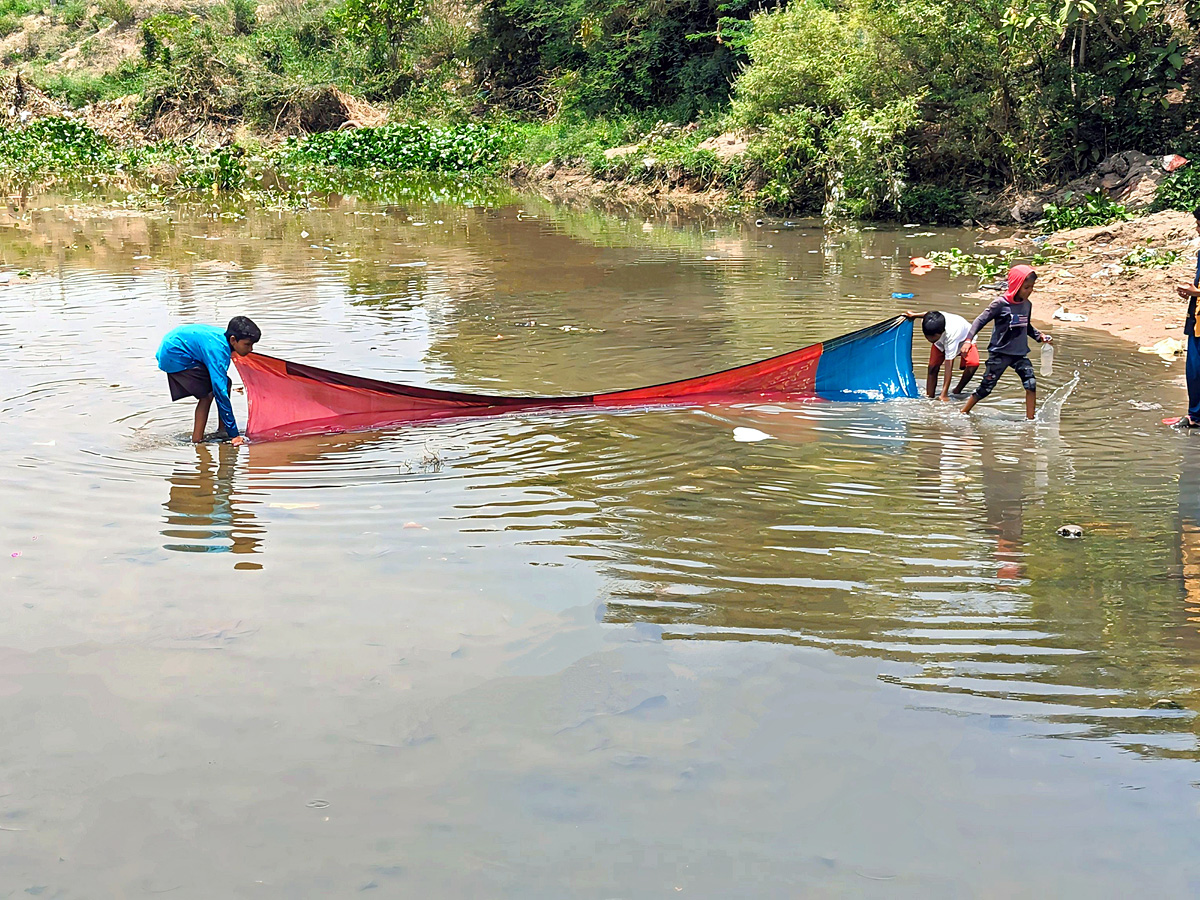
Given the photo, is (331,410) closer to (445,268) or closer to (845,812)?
(845,812)

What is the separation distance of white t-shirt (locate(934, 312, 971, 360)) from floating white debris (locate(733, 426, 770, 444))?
4.85 ft

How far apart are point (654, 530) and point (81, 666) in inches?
90.8

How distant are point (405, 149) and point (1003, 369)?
22878 millimetres

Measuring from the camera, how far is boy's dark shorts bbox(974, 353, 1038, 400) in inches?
255

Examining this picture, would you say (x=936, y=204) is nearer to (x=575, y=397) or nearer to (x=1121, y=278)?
(x=1121, y=278)

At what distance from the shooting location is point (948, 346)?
6789 mm

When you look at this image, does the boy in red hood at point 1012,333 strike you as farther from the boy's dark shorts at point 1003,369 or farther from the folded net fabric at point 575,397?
the folded net fabric at point 575,397

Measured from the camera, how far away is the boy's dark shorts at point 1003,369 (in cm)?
647

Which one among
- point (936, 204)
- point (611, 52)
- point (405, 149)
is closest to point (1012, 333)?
point (936, 204)

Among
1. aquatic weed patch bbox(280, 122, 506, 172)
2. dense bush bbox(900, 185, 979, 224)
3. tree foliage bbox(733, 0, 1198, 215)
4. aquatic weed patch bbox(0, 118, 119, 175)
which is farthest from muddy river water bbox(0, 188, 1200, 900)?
aquatic weed patch bbox(0, 118, 119, 175)

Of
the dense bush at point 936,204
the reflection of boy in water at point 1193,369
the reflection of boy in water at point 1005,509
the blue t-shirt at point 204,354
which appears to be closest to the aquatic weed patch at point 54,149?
the dense bush at point 936,204

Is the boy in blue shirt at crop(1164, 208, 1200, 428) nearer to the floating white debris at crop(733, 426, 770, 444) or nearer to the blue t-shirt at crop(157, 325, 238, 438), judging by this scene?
the floating white debris at crop(733, 426, 770, 444)

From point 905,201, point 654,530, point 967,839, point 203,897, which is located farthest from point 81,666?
point 905,201

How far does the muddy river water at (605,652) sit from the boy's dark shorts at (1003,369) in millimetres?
280
